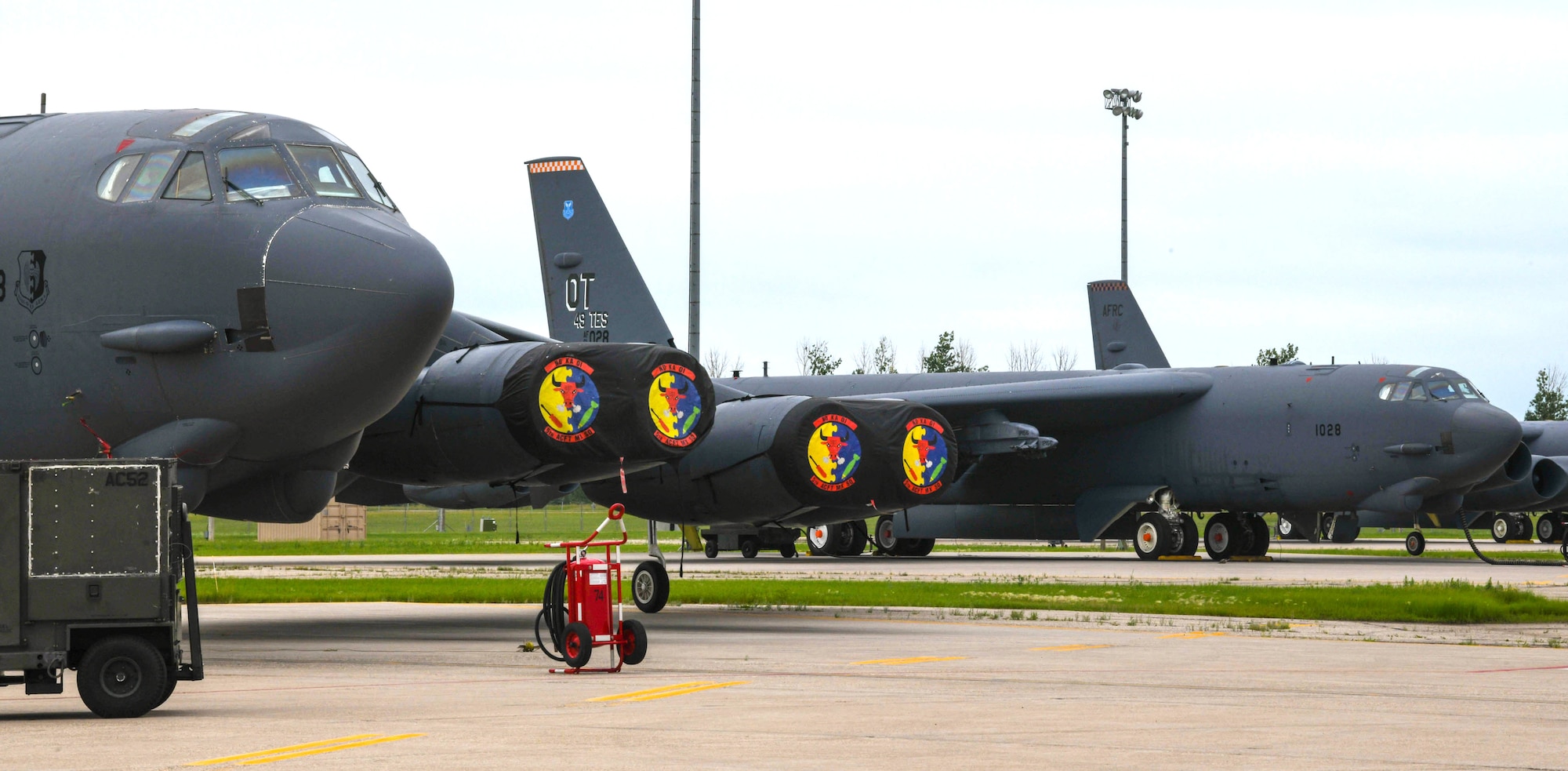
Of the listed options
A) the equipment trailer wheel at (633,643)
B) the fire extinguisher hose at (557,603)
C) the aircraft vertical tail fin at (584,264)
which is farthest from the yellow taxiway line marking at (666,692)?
the aircraft vertical tail fin at (584,264)

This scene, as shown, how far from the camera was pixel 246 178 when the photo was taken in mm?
14133

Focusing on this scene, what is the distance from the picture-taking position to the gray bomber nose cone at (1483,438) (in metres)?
32.4

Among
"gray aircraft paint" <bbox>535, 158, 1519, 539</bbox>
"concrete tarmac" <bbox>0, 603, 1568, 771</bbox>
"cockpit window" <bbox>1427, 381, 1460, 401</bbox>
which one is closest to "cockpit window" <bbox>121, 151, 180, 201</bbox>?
"concrete tarmac" <bbox>0, 603, 1568, 771</bbox>

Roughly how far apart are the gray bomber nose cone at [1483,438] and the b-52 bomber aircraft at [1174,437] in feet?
0.09

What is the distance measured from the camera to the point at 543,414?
16.0 m

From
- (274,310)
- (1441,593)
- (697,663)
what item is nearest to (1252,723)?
(697,663)

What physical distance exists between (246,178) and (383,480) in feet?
13.3

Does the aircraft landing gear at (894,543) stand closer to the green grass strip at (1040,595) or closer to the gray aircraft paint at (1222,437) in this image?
the gray aircraft paint at (1222,437)

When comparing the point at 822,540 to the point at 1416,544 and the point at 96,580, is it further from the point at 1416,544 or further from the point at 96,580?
the point at 96,580

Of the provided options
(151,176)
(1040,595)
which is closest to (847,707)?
(151,176)

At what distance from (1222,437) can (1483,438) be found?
465 cm

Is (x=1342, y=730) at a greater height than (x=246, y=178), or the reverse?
(x=246, y=178)

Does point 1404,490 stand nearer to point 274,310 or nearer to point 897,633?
point 897,633

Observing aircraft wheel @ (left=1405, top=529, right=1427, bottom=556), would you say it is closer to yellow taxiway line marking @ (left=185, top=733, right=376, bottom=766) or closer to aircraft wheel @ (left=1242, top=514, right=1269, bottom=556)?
aircraft wheel @ (left=1242, top=514, right=1269, bottom=556)
